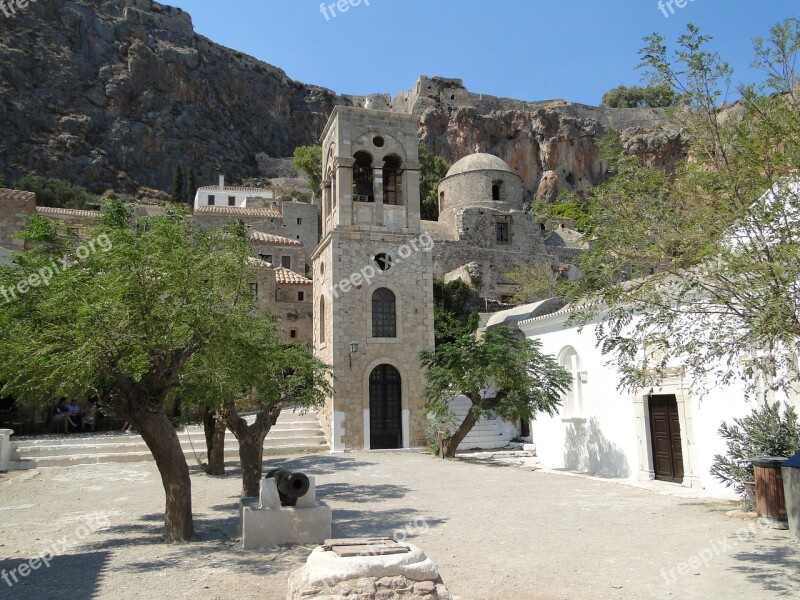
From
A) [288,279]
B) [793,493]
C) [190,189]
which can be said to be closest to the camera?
[793,493]

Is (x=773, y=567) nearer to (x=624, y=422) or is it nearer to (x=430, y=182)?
(x=624, y=422)

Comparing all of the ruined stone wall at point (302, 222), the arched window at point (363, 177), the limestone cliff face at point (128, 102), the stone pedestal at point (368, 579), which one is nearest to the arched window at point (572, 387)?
the arched window at point (363, 177)

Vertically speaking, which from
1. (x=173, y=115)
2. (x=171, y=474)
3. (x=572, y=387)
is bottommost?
(x=171, y=474)

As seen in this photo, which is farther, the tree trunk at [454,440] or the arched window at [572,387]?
the tree trunk at [454,440]

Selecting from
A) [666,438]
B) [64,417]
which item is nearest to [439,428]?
[666,438]

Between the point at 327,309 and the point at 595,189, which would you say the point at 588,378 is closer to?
the point at 595,189

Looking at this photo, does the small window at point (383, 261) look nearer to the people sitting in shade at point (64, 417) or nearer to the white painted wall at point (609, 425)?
the white painted wall at point (609, 425)

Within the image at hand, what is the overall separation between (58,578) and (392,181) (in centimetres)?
1580

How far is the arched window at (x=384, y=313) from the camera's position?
18.4 metres

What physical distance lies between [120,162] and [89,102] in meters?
7.30

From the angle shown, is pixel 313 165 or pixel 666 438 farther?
pixel 313 165

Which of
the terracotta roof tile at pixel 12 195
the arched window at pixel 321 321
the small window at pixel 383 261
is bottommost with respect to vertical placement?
the arched window at pixel 321 321

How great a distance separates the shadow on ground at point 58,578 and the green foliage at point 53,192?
1691 inches

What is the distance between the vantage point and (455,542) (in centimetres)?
699
